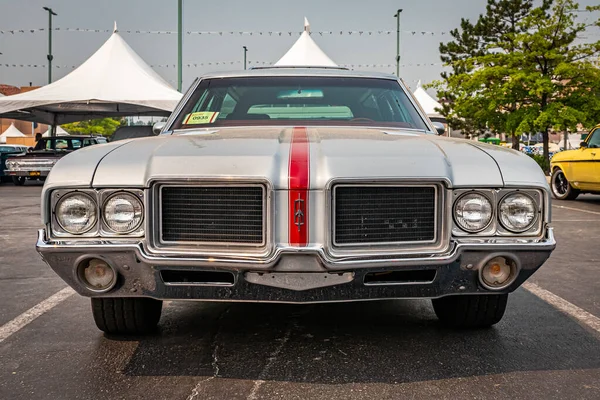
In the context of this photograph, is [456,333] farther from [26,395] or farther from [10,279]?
[10,279]

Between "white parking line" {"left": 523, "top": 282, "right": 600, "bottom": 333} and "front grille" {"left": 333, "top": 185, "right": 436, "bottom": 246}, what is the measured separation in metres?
1.54

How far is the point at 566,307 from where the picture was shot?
4211 millimetres

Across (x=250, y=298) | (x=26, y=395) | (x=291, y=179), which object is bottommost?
(x=26, y=395)

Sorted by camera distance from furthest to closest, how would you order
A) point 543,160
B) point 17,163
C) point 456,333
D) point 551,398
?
point 543,160
point 17,163
point 456,333
point 551,398

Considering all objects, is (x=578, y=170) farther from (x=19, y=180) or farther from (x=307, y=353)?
(x=19, y=180)

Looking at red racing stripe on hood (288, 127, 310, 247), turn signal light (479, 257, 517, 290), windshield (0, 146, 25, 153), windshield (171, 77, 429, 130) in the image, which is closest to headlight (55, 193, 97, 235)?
red racing stripe on hood (288, 127, 310, 247)

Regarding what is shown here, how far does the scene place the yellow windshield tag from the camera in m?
4.05

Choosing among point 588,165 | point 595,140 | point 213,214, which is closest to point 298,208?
point 213,214

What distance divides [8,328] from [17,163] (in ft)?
49.9

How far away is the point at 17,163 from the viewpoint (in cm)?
1758

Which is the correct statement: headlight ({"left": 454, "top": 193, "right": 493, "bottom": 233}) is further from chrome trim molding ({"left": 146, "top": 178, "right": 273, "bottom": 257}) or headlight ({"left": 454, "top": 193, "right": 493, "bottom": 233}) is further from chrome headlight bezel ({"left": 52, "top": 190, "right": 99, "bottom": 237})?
chrome headlight bezel ({"left": 52, "top": 190, "right": 99, "bottom": 237})

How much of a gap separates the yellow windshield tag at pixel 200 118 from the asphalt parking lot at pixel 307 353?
3.92ft

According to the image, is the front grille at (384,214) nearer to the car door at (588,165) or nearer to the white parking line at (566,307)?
the white parking line at (566,307)

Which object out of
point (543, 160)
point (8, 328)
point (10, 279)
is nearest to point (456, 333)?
point (8, 328)
